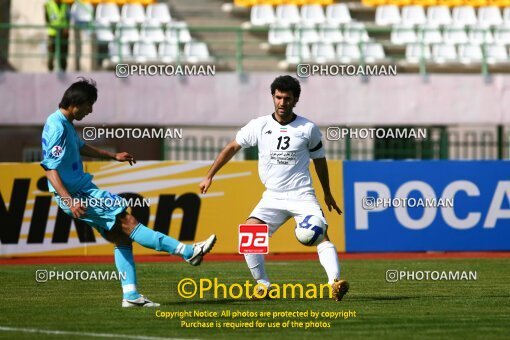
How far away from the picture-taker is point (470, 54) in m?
30.4

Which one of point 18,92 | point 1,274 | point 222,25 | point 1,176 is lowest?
point 1,274

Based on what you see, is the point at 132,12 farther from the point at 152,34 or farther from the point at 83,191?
the point at 83,191

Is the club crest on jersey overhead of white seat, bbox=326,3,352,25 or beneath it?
beneath

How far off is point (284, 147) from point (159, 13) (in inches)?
729

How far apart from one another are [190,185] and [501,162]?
555 cm

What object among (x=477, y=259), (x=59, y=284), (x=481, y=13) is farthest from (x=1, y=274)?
(x=481, y=13)

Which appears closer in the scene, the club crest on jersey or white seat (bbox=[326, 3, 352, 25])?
Result: the club crest on jersey

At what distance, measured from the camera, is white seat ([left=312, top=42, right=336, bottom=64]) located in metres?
28.9

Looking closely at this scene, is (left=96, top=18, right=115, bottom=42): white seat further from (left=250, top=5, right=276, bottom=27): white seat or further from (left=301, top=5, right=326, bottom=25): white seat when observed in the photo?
(left=301, top=5, right=326, bottom=25): white seat

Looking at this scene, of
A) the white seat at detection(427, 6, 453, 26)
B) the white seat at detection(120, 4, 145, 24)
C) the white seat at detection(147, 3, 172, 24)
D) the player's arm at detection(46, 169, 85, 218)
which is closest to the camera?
the player's arm at detection(46, 169, 85, 218)

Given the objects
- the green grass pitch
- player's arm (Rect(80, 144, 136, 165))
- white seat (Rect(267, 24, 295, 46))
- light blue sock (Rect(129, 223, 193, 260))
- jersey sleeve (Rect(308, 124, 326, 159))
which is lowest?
the green grass pitch

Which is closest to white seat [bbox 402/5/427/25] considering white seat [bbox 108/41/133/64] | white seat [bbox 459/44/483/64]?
white seat [bbox 459/44/483/64]

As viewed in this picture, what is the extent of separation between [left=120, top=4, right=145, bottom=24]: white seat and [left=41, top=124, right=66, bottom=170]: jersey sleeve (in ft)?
61.3

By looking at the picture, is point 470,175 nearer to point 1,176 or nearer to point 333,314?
point 1,176
